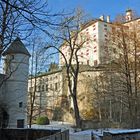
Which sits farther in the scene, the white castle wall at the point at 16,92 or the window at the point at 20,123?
the white castle wall at the point at 16,92

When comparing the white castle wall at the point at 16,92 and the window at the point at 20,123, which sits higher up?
the white castle wall at the point at 16,92

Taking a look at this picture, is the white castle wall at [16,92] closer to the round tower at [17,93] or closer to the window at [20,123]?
the round tower at [17,93]

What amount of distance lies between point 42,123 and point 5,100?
18.3 m

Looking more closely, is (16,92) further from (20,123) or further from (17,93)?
(20,123)

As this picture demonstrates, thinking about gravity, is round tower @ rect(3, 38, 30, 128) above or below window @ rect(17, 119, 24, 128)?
above

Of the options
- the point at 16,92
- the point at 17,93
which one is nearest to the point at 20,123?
the point at 17,93

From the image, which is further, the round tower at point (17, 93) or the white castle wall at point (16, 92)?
the white castle wall at point (16, 92)

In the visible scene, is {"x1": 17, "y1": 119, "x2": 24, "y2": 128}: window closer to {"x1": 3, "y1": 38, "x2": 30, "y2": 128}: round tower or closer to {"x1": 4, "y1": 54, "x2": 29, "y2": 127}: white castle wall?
{"x1": 3, "y1": 38, "x2": 30, "y2": 128}: round tower

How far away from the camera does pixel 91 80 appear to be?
238 feet

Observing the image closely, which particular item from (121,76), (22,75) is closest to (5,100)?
(22,75)

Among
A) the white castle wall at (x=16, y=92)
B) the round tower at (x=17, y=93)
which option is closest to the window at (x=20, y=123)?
the round tower at (x=17, y=93)

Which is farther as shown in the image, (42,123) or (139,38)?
(42,123)

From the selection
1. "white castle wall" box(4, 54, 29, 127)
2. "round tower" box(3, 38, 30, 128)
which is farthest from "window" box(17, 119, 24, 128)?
"white castle wall" box(4, 54, 29, 127)

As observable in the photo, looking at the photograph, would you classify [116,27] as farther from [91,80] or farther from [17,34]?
[91,80]
